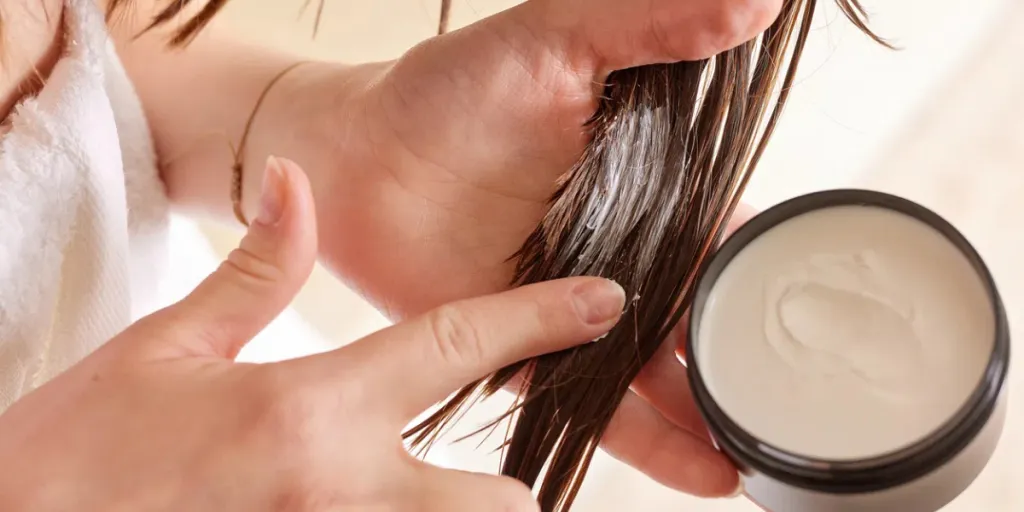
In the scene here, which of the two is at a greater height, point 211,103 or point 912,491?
point 211,103

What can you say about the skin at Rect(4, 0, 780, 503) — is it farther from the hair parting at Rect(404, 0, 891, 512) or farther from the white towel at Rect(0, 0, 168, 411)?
the white towel at Rect(0, 0, 168, 411)

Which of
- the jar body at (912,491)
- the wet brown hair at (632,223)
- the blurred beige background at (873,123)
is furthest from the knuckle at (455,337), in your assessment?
the blurred beige background at (873,123)

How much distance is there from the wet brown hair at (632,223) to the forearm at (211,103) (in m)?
0.33

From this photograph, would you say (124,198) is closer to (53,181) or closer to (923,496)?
(53,181)

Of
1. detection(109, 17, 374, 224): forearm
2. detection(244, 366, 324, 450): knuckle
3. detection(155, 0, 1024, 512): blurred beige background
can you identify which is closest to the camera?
detection(244, 366, 324, 450): knuckle

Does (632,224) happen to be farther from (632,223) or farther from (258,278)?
(258,278)

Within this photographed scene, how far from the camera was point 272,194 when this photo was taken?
1.79 ft

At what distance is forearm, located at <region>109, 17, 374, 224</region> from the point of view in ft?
3.00

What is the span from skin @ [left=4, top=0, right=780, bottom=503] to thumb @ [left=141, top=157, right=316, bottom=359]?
200 millimetres

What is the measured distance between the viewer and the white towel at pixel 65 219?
0.75 m

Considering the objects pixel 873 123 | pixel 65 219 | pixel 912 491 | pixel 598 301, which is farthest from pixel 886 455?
pixel 873 123

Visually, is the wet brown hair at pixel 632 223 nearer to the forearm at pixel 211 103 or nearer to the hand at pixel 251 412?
the hand at pixel 251 412

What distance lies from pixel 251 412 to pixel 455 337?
0.13 metres

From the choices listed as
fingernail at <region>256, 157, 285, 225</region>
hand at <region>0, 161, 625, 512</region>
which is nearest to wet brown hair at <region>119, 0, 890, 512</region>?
hand at <region>0, 161, 625, 512</region>
